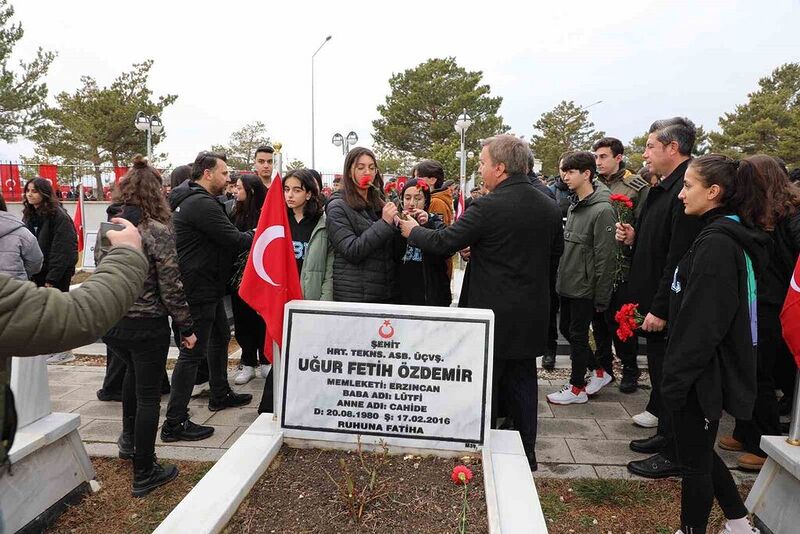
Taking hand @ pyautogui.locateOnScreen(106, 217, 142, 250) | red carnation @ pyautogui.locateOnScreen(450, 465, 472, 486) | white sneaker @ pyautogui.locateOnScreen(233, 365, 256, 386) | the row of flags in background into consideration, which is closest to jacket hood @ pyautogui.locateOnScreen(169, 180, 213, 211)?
white sneaker @ pyautogui.locateOnScreen(233, 365, 256, 386)

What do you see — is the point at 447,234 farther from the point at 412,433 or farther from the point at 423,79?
the point at 423,79

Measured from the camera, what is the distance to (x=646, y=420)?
4.33 m

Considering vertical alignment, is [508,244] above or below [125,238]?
below

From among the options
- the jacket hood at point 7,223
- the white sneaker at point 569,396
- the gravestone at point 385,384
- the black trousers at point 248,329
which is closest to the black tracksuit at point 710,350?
the gravestone at point 385,384

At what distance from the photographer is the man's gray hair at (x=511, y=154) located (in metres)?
3.44

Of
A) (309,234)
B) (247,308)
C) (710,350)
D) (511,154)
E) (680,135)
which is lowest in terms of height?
(247,308)

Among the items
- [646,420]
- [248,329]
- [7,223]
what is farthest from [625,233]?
[7,223]

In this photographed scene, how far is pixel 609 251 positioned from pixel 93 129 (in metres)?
29.7

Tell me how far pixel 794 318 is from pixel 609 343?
8.30ft

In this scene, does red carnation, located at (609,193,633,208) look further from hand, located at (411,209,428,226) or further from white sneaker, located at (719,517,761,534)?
white sneaker, located at (719,517,761,534)

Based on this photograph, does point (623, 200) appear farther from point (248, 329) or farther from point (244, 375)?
point (244, 375)

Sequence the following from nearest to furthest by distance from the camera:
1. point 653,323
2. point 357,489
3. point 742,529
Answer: point 357,489, point 742,529, point 653,323

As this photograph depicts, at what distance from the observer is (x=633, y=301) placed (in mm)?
3809

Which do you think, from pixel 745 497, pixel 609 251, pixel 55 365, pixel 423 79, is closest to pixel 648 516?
pixel 745 497
